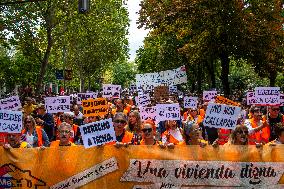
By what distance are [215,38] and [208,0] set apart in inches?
91.2

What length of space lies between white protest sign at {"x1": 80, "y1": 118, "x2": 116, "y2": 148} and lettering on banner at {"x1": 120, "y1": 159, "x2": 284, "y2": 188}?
1.50 feet

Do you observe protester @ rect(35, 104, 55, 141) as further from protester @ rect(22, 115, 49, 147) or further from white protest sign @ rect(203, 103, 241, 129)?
white protest sign @ rect(203, 103, 241, 129)

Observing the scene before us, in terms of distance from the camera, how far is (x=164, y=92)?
66.5 feet

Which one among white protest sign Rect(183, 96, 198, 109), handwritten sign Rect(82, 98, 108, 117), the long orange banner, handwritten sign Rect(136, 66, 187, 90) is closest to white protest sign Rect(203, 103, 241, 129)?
the long orange banner

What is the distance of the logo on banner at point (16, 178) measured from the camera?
24.4ft

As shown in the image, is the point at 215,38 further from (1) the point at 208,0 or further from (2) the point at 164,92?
(2) the point at 164,92

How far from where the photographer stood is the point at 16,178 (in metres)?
7.45

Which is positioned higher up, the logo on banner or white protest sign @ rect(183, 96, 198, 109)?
white protest sign @ rect(183, 96, 198, 109)

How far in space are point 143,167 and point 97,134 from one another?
74 cm

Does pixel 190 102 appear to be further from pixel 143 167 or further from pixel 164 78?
pixel 164 78

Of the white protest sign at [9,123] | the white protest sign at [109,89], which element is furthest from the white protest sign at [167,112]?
the white protest sign at [109,89]

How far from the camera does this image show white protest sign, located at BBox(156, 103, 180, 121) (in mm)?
11047

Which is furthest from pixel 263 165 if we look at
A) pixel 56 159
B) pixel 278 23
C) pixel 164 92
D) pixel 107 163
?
pixel 278 23

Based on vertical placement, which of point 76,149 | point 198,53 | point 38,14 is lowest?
point 76,149
